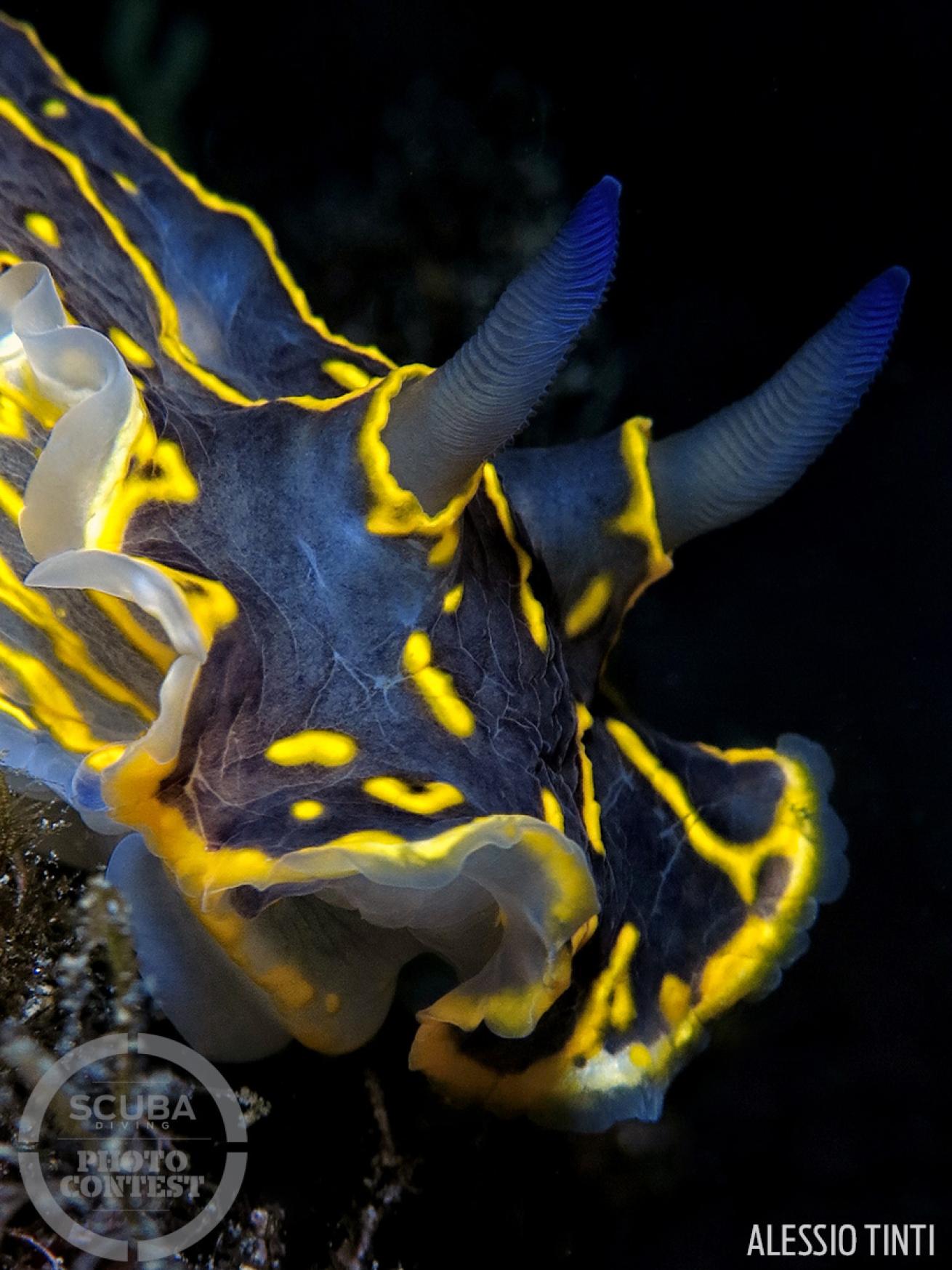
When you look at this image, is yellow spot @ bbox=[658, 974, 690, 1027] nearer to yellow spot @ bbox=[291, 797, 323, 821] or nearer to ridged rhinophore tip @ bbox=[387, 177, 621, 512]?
yellow spot @ bbox=[291, 797, 323, 821]

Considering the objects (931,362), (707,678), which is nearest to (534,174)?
(931,362)

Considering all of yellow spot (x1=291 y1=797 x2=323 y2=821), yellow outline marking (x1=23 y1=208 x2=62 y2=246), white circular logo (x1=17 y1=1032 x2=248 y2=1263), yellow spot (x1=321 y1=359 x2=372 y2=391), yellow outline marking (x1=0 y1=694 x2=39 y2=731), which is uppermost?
yellow outline marking (x1=23 y1=208 x2=62 y2=246)

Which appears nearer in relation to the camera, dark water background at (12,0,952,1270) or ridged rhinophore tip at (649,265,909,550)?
ridged rhinophore tip at (649,265,909,550)

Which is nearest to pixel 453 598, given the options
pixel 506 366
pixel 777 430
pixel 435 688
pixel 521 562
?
pixel 435 688

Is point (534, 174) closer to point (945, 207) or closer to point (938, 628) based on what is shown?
point (945, 207)

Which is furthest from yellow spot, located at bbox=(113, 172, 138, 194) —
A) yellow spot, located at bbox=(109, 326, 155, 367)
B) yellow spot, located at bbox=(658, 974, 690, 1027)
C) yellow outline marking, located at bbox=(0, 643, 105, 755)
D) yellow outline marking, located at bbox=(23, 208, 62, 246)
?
yellow spot, located at bbox=(658, 974, 690, 1027)

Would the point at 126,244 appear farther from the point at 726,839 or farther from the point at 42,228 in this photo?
the point at 726,839
